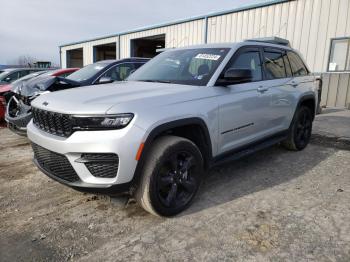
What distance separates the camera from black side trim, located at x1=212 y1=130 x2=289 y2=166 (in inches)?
137

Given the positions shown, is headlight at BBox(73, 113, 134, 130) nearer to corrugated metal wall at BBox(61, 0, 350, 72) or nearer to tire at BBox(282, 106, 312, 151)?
tire at BBox(282, 106, 312, 151)

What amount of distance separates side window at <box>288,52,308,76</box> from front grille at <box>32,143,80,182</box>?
155 inches

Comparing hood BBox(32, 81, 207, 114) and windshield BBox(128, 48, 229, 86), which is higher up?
windshield BBox(128, 48, 229, 86)

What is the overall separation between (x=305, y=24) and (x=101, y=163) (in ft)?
34.6

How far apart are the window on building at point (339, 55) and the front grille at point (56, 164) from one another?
34.0 ft

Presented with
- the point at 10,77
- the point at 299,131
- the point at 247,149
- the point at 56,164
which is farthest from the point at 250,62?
the point at 10,77

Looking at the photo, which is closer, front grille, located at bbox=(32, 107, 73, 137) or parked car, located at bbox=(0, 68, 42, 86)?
front grille, located at bbox=(32, 107, 73, 137)

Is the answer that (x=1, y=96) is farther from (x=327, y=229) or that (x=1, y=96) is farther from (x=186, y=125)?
(x=327, y=229)

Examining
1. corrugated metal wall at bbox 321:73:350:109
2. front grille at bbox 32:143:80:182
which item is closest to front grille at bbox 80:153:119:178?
front grille at bbox 32:143:80:182

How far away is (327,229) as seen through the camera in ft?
9.04

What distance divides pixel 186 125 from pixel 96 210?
133cm

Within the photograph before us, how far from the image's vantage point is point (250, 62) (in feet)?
13.0

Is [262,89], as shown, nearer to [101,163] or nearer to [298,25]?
[101,163]

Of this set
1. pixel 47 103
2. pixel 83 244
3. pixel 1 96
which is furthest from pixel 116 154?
pixel 1 96
